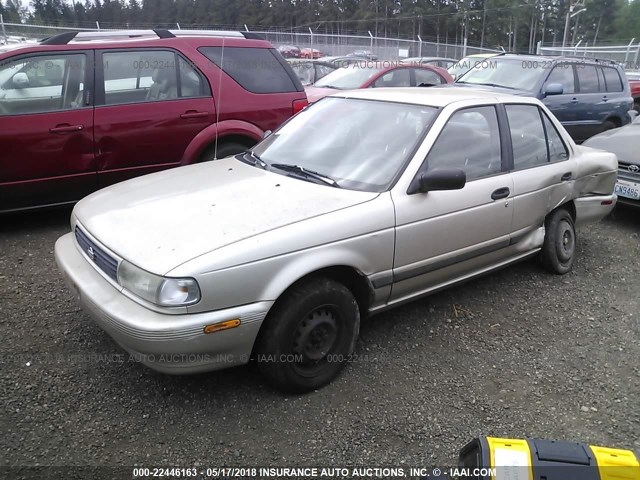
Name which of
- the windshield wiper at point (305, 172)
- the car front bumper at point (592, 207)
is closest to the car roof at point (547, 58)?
the car front bumper at point (592, 207)

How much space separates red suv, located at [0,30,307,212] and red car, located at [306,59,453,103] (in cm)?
301

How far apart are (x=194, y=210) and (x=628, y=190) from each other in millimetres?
4915

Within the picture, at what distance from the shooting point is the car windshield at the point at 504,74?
8234 mm

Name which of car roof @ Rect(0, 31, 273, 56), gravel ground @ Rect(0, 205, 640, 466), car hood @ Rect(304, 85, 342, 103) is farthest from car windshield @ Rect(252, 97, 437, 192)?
car hood @ Rect(304, 85, 342, 103)

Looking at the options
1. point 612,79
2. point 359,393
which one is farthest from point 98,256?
point 612,79

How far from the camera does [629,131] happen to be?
6.39 meters

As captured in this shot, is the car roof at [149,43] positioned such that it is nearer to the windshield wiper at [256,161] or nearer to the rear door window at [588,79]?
the windshield wiper at [256,161]

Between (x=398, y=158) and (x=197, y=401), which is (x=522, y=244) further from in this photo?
(x=197, y=401)

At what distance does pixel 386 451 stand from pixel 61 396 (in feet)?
5.63

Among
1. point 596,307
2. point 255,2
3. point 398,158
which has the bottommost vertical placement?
point 596,307

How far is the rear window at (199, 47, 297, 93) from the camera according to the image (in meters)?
5.55

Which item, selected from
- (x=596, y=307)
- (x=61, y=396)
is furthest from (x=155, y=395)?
(x=596, y=307)

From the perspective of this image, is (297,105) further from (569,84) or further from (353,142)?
(569,84)

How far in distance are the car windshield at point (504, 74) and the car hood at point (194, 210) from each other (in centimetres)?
621
